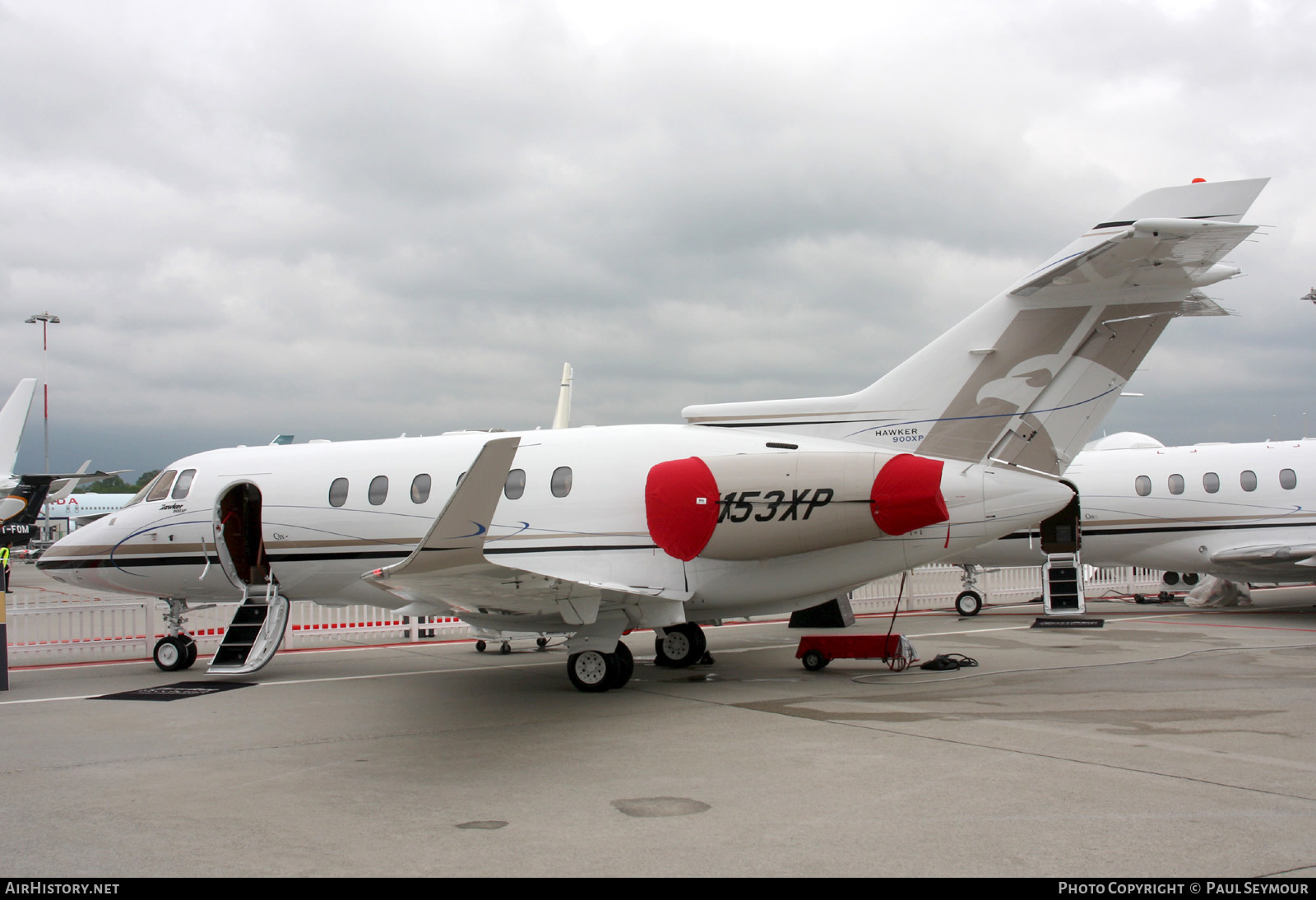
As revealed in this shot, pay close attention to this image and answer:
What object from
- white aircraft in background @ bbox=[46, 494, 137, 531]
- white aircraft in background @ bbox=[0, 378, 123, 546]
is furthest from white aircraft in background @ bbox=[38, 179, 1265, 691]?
white aircraft in background @ bbox=[46, 494, 137, 531]

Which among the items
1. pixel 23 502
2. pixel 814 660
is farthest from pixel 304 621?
pixel 23 502

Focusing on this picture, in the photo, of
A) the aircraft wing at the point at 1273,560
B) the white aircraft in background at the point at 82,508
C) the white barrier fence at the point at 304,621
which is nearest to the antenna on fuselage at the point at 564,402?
the white barrier fence at the point at 304,621

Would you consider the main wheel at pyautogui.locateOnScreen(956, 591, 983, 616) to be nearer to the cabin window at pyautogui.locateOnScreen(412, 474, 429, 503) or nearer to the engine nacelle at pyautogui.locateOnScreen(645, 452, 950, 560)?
the engine nacelle at pyautogui.locateOnScreen(645, 452, 950, 560)

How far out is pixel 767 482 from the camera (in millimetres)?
10156

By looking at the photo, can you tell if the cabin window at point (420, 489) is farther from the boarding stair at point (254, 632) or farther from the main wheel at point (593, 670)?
the main wheel at point (593, 670)

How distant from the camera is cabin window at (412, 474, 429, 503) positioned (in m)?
12.2

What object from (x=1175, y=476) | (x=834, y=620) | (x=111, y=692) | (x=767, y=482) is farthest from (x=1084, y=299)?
(x=111, y=692)

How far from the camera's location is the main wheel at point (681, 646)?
13.2 metres

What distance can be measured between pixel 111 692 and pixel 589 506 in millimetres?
6805

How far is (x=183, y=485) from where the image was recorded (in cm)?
1384

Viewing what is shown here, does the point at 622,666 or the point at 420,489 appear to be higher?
the point at 420,489

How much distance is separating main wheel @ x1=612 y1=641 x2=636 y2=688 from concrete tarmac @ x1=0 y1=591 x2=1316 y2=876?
0.62ft

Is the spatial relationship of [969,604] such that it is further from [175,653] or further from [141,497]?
[141,497]

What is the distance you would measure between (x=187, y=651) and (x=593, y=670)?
718 cm
